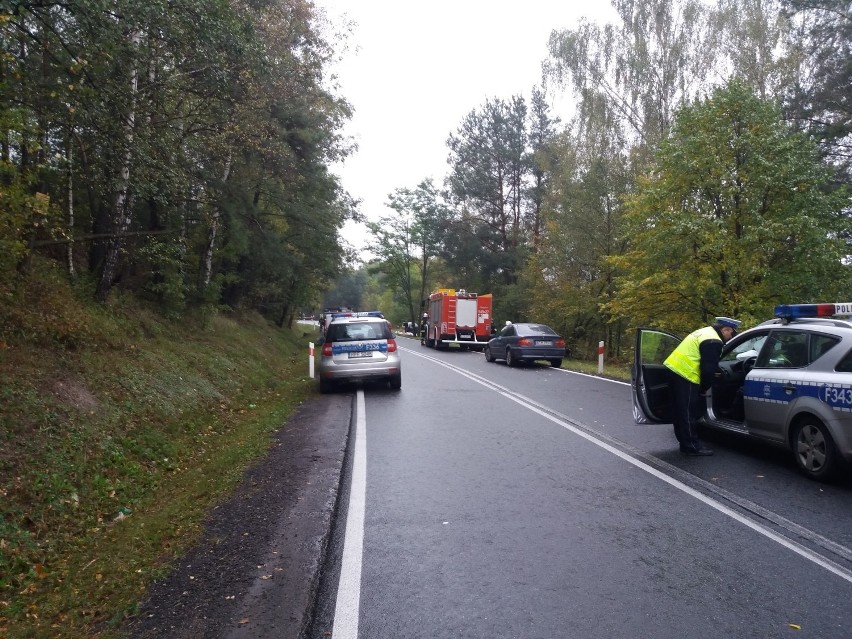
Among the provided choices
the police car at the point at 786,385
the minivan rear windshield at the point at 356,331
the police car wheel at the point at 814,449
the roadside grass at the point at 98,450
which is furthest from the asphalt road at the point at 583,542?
the minivan rear windshield at the point at 356,331

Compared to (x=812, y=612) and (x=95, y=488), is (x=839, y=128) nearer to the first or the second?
(x=812, y=612)

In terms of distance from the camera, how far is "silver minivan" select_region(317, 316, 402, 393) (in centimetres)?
1372

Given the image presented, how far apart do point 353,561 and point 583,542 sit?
1748 millimetres

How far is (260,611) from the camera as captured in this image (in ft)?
12.7

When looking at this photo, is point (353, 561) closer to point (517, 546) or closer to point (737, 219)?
point (517, 546)

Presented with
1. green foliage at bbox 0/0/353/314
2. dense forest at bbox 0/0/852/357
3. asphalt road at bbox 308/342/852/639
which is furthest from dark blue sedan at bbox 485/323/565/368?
asphalt road at bbox 308/342/852/639

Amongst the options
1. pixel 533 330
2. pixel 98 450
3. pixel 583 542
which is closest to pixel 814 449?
pixel 583 542

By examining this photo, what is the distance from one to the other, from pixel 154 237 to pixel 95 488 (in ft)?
31.6

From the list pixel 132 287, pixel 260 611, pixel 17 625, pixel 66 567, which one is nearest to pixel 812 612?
pixel 260 611

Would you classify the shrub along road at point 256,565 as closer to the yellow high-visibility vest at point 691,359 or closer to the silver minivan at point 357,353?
the yellow high-visibility vest at point 691,359

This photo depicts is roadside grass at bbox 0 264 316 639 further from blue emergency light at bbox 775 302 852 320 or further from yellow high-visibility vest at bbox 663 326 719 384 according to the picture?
blue emergency light at bbox 775 302 852 320

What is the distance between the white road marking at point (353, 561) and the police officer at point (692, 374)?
12.2ft

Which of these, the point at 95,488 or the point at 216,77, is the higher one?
the point at 216,77

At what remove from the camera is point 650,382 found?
26.6 feet
